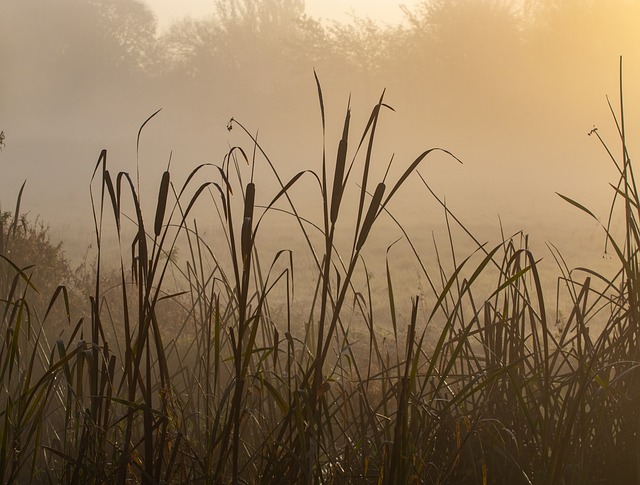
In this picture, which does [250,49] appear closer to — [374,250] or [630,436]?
[374,250]

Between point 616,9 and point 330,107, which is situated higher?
point 616,9

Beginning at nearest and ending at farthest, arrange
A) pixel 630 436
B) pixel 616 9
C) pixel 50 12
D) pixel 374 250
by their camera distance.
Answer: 1. pixel 630 436
2. pixel 374 250
3. pixel 616 9
4. pixel 50 12

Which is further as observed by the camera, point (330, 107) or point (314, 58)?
point (330, 107)

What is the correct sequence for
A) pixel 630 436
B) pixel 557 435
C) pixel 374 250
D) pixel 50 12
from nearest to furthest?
pixel 557 435 < pixel 630 436 < pixel 374 250 < pixel 50 12

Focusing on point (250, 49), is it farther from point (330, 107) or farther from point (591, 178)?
point (591, 178)

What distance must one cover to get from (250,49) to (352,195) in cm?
1276

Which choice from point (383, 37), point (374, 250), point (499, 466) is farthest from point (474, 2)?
point (499, 466)

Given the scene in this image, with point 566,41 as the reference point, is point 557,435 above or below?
below

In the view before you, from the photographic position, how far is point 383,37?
26.9m

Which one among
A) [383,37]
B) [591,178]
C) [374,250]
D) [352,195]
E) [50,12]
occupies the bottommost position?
[374,250]

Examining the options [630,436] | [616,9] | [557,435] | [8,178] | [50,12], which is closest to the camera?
[557,435]

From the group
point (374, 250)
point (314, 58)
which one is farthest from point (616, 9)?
point (374, 250)

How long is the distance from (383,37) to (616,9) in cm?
782

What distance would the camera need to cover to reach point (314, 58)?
26422mm
